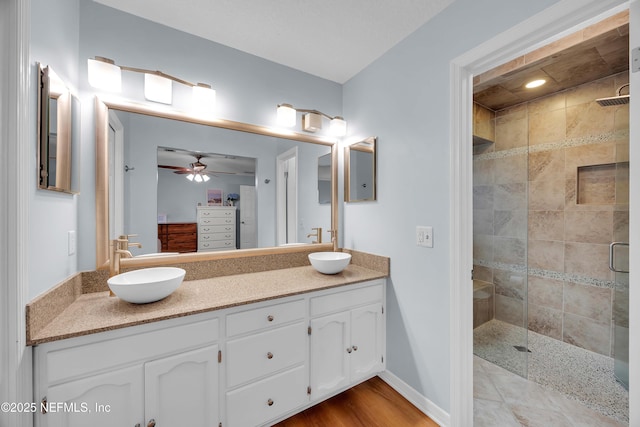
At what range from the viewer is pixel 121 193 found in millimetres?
1524

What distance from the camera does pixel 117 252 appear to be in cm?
135

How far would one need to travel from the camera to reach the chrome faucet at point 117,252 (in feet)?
4.45

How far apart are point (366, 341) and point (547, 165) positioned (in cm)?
244

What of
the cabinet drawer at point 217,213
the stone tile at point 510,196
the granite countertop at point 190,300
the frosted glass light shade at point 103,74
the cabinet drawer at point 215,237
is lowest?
the granite countertop at point 190,300

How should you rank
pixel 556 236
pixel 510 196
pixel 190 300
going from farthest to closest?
pixel 510 196 < pixel 556 236 < pixel 190 300

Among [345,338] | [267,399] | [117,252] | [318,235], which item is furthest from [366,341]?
[117,252]

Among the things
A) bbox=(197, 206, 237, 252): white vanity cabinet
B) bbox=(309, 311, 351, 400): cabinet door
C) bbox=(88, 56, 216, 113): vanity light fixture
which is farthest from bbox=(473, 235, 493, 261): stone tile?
bbox=(88, 56, 216, 113): vanity light fixture

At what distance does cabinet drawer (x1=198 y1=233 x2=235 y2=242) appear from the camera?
172 centimetres

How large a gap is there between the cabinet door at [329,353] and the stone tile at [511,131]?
255 cm

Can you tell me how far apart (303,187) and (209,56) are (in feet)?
3.67

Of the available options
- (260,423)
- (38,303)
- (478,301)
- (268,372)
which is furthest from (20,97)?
(478,301)

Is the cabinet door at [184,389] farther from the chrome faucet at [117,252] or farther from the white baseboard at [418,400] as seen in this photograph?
the white baseboard at [418,400]

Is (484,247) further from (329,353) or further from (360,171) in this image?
(329,353)

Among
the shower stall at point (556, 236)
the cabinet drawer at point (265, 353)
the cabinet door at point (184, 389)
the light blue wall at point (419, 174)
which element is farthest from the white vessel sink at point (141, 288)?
the shower stall at point (556, 236)
